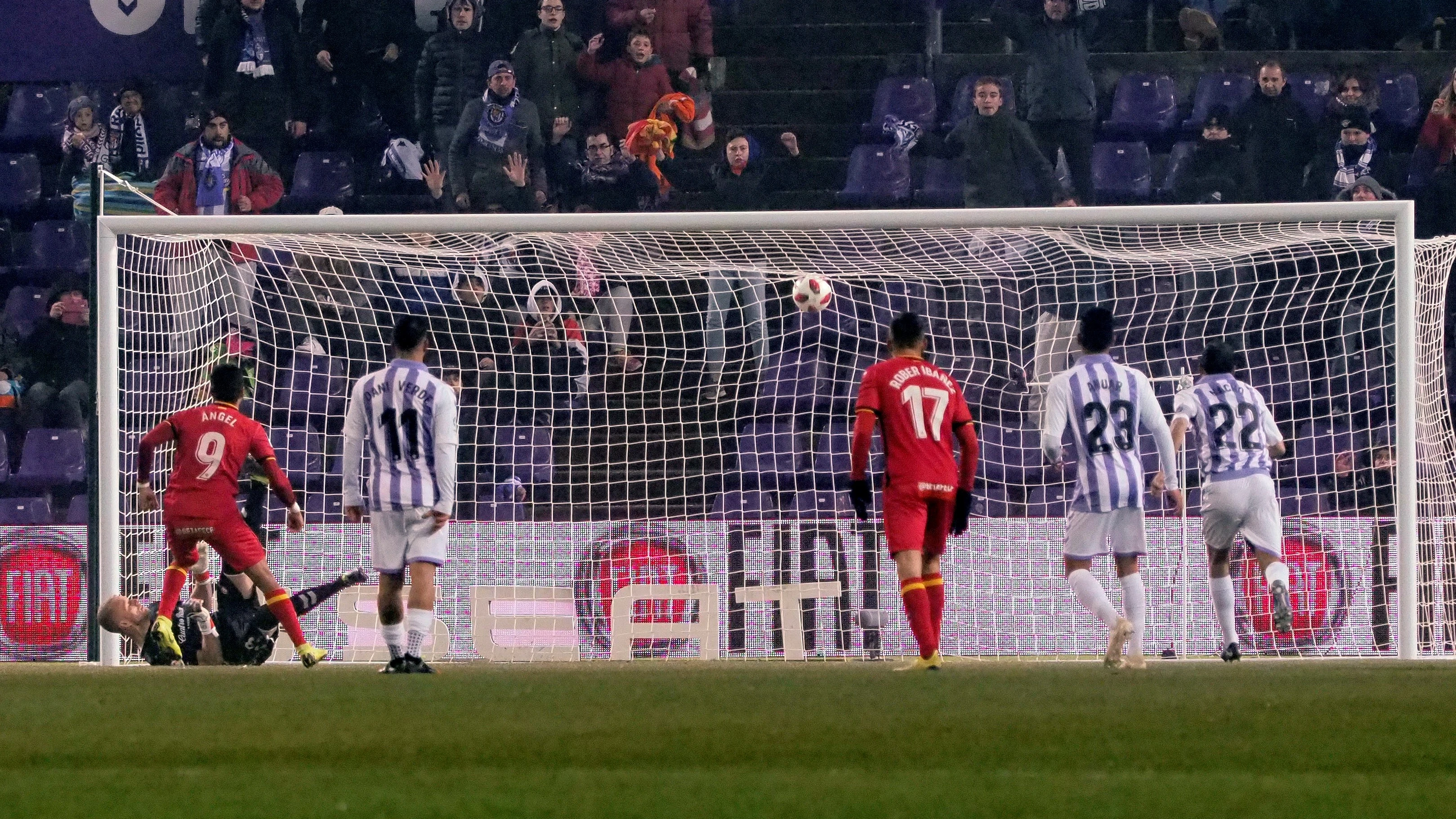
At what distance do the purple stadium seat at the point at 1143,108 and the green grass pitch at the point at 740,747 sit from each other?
923 centimetres

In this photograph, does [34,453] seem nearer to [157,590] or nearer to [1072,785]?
[157,590]

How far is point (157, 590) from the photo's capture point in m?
11.7

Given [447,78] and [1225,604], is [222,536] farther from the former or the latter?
[447,78]

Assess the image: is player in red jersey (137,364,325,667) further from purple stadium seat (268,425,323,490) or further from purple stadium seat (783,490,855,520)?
purple stadium seat (783,490,855,520)

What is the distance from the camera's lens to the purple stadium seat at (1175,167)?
16.2 metres

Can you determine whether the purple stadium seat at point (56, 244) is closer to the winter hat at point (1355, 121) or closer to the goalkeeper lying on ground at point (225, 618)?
the goalkeeper lying on ground at point (225, 618)

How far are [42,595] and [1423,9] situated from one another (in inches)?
500

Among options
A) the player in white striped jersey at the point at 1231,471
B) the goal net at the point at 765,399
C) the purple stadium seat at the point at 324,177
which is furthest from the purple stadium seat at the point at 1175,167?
the purple stadium seat at the point at 324,177

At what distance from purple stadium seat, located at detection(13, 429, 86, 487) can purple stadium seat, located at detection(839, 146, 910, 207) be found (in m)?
6.41

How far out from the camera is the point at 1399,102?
16.7 metres

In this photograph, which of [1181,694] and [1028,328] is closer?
[1181,694]

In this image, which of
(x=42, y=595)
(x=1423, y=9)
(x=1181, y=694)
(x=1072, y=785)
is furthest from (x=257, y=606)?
(x=1423, y=9)

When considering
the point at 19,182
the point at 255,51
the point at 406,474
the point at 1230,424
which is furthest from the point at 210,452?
the point at 19,182

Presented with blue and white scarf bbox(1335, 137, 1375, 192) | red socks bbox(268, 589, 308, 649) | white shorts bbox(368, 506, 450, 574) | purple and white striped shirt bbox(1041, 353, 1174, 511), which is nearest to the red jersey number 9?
red socks bbox(268, 589, 308, 649)
